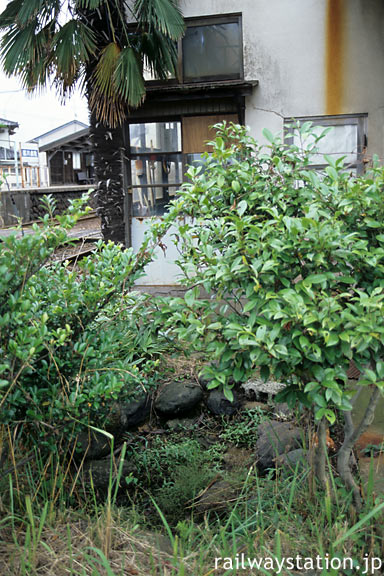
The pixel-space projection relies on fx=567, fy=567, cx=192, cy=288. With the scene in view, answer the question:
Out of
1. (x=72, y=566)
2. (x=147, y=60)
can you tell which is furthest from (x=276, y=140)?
(x=147, y=60)

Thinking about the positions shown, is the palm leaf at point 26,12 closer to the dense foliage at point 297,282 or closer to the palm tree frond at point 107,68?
the palm tree frond at point 107,68

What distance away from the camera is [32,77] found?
8375 mm

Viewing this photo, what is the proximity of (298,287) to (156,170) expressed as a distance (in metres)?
8.03

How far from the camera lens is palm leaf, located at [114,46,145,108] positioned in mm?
8023

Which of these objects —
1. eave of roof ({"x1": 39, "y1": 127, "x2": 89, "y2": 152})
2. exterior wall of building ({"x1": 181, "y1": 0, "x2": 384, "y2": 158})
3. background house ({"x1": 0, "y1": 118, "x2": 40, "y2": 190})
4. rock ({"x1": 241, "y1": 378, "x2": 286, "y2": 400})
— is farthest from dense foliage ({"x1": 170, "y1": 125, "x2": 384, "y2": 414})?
background house ({"x1": 0, "y1": 118, "x2": 40, "y2": 190})

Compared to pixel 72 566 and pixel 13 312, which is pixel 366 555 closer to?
pixel 72 566

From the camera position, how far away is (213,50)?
31.4 feet

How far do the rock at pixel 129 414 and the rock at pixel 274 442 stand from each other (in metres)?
1.03

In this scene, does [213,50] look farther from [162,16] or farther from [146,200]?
[146,200]

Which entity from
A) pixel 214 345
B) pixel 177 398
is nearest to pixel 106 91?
pixel 177 398

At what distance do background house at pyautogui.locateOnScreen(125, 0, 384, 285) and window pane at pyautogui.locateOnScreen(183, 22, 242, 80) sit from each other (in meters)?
0.02

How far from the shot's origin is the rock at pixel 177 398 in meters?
4.91

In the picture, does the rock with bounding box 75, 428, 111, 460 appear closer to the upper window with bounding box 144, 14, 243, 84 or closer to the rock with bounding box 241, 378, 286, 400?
the rock with bounding box 241, 378, 286, 400

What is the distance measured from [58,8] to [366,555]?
8.22m
